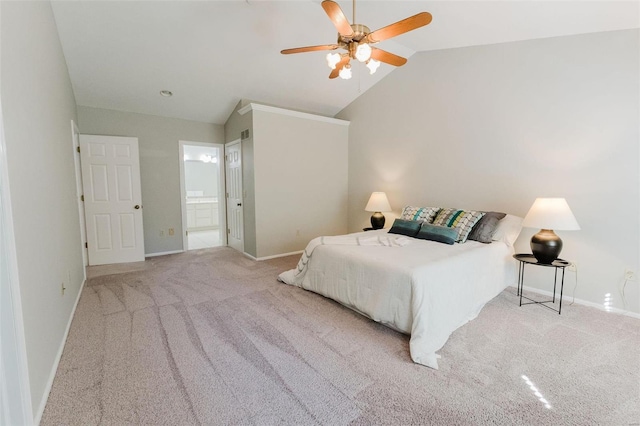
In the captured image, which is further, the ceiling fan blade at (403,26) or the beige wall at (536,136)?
the beige wall at (536,136)

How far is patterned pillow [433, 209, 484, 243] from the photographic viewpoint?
10.2 ft

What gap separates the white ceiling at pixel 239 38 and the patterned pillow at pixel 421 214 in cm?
203

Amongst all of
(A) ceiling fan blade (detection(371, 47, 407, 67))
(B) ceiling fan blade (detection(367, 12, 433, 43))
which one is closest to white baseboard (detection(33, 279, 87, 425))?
(B) ceiling fan blade (detection(367, 12, 433, 43))

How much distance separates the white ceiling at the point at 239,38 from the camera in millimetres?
2617

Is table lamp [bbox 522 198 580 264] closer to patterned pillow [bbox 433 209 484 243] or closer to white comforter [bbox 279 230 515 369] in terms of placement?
white comforter [bbox 279 230 515 369]

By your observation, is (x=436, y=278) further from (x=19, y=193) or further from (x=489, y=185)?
(x=19, y=193)

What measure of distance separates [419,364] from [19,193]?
2.51 metres

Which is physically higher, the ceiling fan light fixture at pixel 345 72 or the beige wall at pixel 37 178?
the ceiling fan light fixture at pixel 345 72

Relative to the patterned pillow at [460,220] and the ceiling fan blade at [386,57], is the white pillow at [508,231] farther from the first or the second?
the ceiling fan blade at [386,57]

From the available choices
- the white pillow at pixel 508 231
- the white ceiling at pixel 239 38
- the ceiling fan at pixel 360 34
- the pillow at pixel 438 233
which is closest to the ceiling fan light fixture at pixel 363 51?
the ceiling fan at pixel 360 34

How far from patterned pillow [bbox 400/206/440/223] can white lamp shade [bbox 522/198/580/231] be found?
1.06m

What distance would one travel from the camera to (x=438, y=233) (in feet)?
10.1

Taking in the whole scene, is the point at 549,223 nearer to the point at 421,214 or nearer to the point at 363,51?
the point at 421,214

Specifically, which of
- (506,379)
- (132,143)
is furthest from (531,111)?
(132,143)
